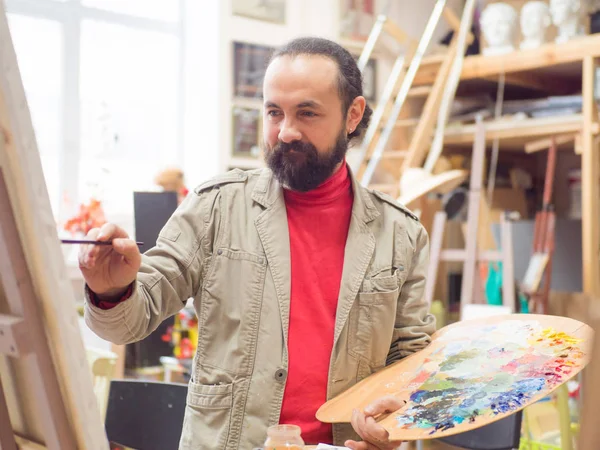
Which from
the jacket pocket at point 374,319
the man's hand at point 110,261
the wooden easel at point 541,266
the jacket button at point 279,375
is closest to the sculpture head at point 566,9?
the wooden easel at point 541,266

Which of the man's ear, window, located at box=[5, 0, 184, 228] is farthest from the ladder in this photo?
the man's ear

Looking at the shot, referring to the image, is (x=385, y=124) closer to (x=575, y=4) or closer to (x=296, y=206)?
(x=575, y=4)

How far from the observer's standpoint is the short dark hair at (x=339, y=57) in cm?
166

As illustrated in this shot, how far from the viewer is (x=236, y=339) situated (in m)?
1.56

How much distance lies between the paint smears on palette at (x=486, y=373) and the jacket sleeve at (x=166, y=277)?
0.51 meters

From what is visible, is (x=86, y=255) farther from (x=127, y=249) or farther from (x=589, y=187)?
(x=589, y=187)

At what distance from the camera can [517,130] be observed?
187 inches

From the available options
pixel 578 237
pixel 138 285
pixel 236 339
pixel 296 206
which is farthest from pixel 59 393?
pixel 578 237

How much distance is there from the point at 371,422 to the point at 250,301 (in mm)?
387

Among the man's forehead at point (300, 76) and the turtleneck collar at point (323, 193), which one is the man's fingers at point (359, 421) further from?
the man's forehead at point (300, 76)

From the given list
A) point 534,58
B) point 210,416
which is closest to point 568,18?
point 534,58

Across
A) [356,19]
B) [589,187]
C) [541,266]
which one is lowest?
[541,266]

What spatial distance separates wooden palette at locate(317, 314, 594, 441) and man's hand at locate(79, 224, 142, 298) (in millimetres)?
475

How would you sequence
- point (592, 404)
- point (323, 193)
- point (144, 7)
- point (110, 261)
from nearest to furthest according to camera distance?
1. point (592, 404)
2. point (110, 261)
3. point (323, 193)
4. point (144, 7)
